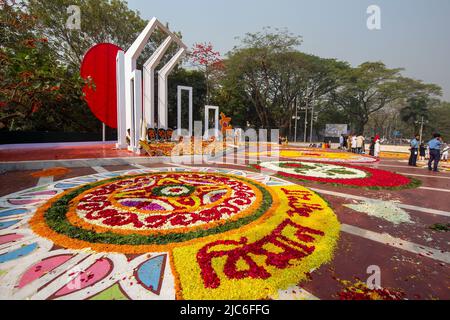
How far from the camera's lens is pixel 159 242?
3053 millimetres

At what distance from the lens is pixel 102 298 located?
206 centimetres

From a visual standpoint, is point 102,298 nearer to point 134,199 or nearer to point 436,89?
point 134,199

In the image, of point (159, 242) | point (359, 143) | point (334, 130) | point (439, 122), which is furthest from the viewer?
point (439, 122)

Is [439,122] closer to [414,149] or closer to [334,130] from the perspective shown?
[334,130]

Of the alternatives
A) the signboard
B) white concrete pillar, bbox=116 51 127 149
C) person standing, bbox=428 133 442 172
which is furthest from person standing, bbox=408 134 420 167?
the signboard

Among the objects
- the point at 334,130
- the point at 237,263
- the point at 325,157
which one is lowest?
the point at 237,263

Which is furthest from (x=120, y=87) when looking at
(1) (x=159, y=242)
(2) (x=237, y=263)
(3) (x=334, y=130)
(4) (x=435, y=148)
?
(3) (x=334, y=130)

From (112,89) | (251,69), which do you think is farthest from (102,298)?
(251,69)

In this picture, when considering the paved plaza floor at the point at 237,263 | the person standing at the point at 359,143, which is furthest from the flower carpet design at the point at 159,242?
the person standing at the point at 359,143

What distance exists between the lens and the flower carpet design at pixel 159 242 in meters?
2.22

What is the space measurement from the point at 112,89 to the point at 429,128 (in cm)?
5571

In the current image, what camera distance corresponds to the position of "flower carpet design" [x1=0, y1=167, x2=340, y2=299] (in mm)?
2225

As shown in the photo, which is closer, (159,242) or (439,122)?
(159,242)

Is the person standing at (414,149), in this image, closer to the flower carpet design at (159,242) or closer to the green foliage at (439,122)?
the flower carpet design at (159,242)
